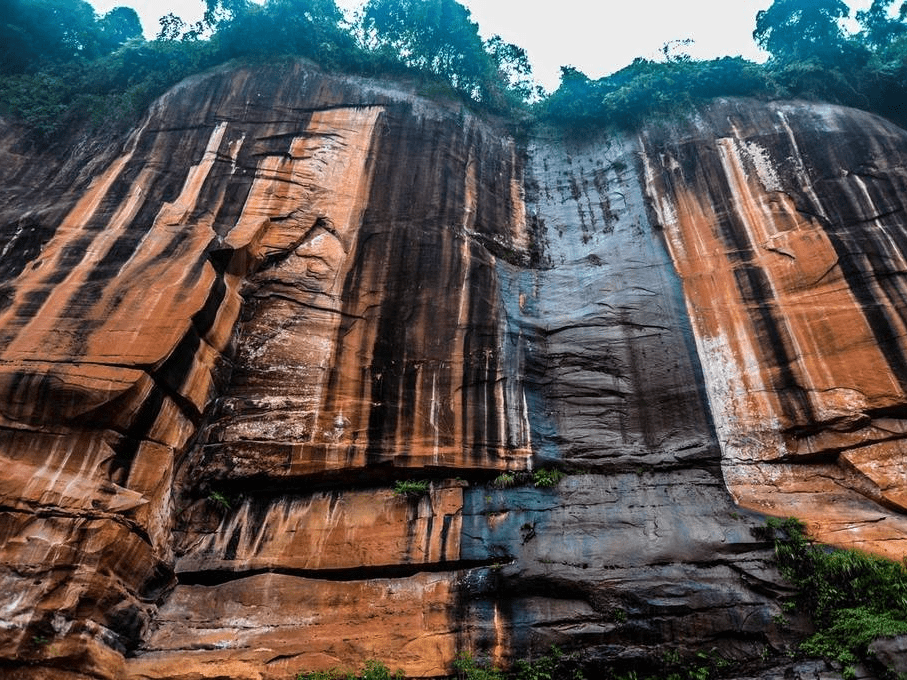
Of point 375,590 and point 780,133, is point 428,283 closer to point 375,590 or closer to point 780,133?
point 375,590

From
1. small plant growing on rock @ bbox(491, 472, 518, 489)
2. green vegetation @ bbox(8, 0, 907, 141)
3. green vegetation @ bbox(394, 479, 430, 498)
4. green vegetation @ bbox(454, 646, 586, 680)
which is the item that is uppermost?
green vegetation @ bbox(8, 0, 907, 141)

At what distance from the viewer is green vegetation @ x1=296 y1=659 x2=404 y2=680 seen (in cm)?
687

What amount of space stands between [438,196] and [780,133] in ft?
24.2

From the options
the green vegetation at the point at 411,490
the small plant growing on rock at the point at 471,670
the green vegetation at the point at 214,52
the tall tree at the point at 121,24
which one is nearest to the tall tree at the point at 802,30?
the green vegetation at the point at 214,52

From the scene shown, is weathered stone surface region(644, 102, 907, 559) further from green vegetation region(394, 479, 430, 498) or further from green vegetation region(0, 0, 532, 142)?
green vegetation region(0, 0, 532, 142)

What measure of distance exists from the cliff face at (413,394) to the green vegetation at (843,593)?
29 cm

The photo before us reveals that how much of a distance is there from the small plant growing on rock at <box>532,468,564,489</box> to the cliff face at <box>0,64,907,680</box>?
0.12 meters

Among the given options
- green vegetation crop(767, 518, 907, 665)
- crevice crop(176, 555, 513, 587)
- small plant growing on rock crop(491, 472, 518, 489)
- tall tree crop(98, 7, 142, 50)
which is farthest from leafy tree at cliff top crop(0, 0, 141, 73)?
green vegetation crop(767, 518, 907, 665)

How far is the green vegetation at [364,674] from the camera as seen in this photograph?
6867 mm

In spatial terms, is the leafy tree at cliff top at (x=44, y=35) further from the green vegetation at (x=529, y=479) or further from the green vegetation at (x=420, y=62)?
the green vegetation at (x=529, y=479)

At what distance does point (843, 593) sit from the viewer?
7.09 m

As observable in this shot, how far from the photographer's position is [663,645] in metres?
7.01

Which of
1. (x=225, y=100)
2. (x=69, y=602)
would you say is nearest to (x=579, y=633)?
(x=69, y=602)

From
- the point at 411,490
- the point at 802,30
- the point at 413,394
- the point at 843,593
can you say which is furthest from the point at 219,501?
the point at 802,30
